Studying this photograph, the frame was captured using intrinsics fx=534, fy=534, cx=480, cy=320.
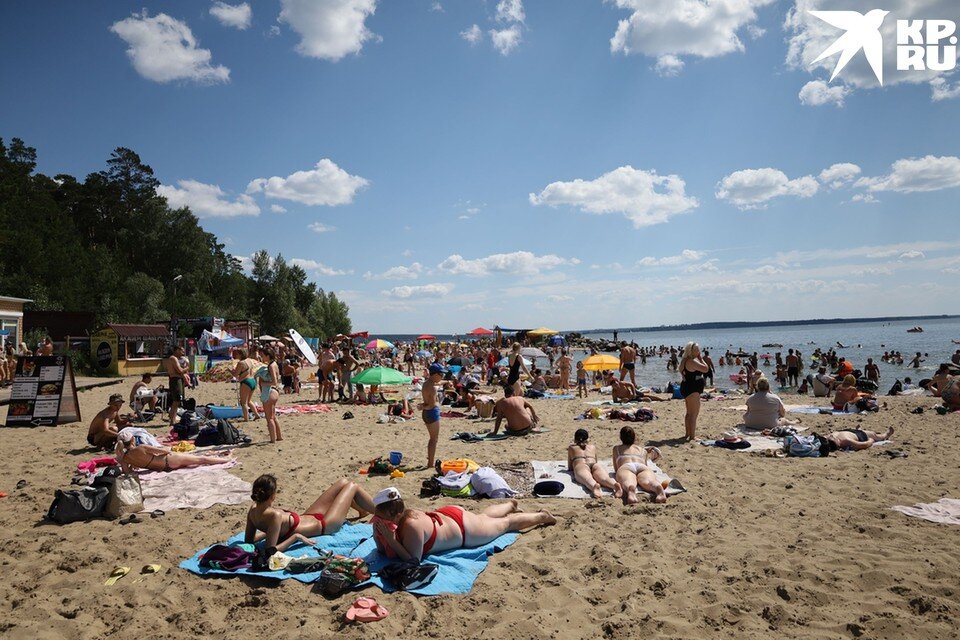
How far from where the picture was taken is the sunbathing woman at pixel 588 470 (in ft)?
18.6

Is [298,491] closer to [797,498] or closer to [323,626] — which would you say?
[323,626]

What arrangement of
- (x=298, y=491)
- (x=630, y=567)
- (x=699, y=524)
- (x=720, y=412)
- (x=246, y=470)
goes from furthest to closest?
1. (x=720, y=412)
2. (x=246, y=470)
3. (x=298, y=491)
4. (x=699, y=524)
5. (x=630, y=567)

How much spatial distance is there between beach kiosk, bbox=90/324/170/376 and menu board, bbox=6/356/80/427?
12.8 meters

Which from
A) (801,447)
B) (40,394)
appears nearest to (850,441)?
(801,447)

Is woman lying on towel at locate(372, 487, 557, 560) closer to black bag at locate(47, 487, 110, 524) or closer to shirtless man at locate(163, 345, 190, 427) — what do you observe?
black bag at locate(47, 487, 110, 524)

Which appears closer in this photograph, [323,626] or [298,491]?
[323,626]

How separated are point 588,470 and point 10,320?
25.4m

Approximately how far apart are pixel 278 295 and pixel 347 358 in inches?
1558

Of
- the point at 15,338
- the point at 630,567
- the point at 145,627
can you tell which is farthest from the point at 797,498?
the point at 15,338

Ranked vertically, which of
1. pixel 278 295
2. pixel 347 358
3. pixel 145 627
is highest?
pixel 278 295

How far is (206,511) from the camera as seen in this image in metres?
5.20

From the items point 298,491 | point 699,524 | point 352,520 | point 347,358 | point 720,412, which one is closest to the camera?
point 699,524

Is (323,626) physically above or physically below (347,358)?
below

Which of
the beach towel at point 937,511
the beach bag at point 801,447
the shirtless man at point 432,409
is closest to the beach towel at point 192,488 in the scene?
the shirtless man at point 432,409
